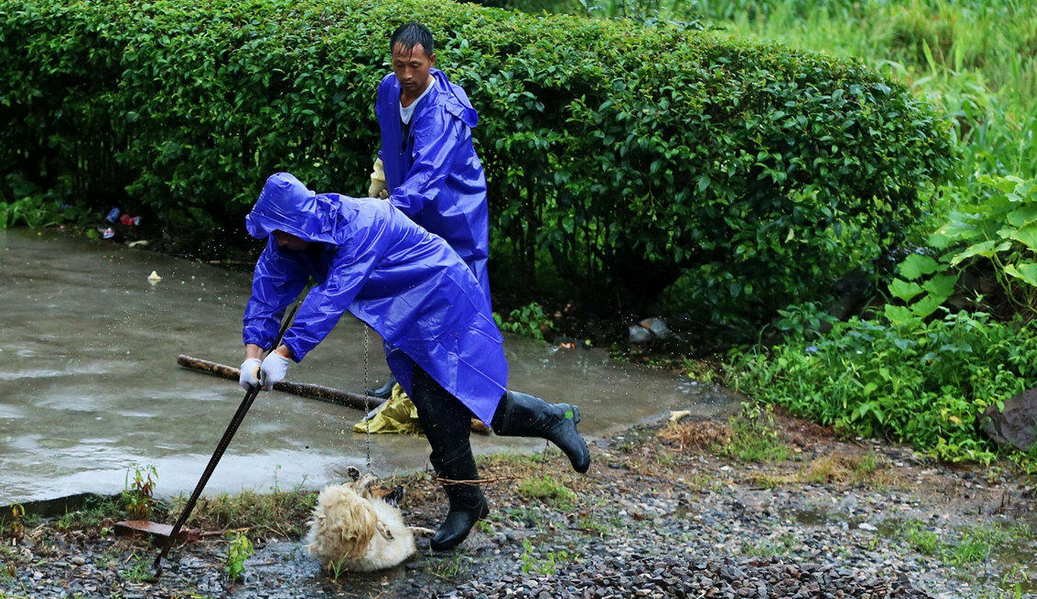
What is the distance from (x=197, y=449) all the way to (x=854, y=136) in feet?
13.2

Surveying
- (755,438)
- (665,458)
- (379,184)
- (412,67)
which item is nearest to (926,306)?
(755,438)

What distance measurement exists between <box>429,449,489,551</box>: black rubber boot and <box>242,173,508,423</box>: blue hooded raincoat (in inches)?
9.5

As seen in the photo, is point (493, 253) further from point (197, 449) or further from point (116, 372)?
point (197, 449)

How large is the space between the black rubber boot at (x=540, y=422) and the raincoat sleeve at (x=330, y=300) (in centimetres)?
90

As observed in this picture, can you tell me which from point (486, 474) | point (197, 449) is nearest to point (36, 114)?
point (197, 449)

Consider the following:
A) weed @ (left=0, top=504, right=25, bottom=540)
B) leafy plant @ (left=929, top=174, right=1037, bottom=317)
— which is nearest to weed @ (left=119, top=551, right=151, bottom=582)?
weed @ (left=0, top=504, right=25, bottom=540)

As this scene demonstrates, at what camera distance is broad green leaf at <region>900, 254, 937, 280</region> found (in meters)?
6.92

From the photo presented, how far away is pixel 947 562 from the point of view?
465 centimetres

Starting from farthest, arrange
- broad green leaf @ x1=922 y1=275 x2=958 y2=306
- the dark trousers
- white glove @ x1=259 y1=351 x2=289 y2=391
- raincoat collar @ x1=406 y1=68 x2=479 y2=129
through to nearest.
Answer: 1. broad green leaf @ x1=922 y1=275 x2=958 y2=306
2. raincoat collar @ x1=406 y1=68 x2=479 y2=129
3. the dark trousers
4. white glove @ x1=259 y1=351 x2=289 y2=391

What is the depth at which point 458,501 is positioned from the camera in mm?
4566

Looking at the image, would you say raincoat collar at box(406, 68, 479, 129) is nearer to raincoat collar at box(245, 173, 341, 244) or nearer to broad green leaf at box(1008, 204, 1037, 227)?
raincoat collar at box(245, 173, 341, 244)

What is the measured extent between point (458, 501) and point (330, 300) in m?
0.98

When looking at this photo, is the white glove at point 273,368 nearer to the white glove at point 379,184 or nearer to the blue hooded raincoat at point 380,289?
the blue hooded raincoat at point 380,289

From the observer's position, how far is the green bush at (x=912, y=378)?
20.0 feet
